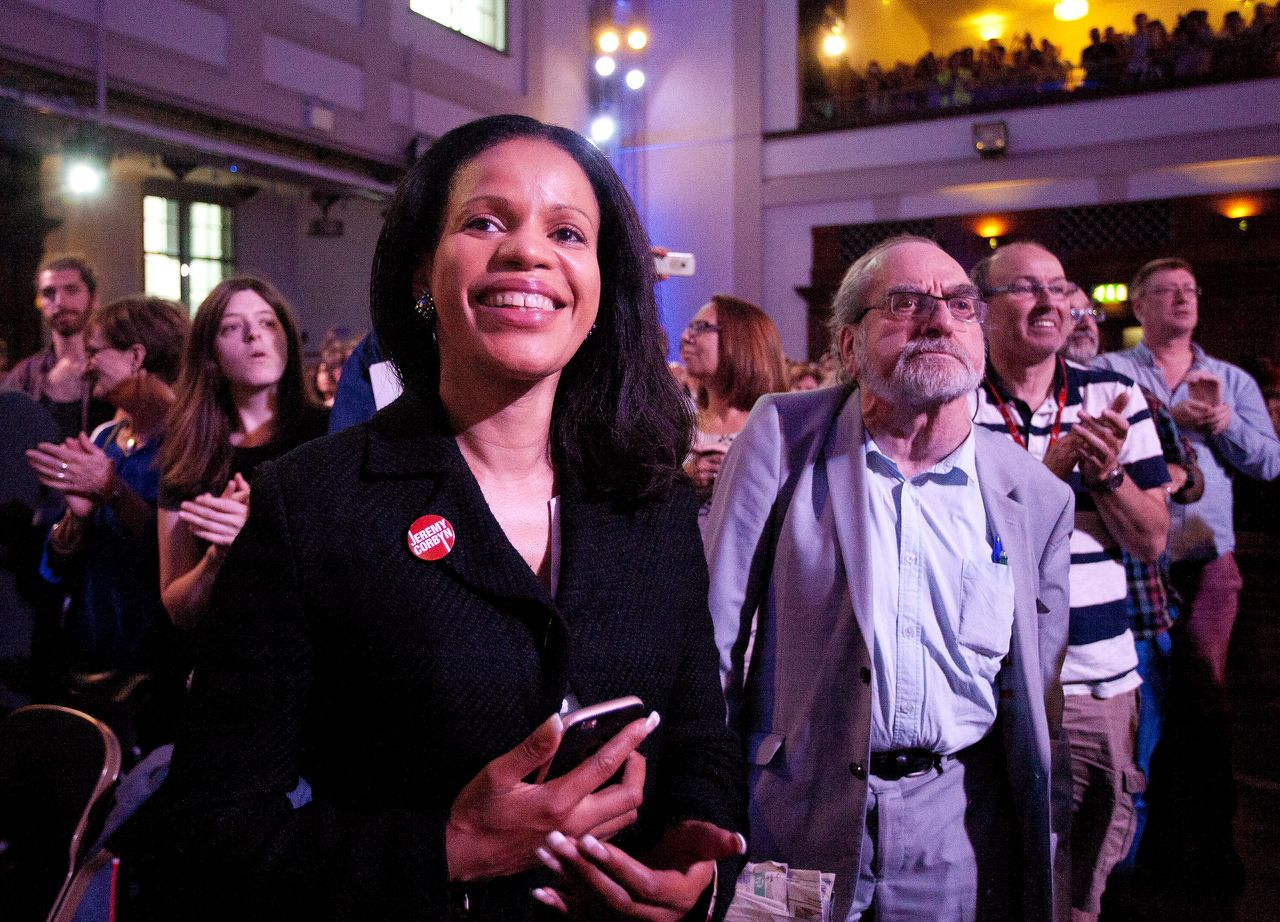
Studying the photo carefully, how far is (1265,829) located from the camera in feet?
11.5

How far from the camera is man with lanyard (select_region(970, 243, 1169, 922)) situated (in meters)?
2.21

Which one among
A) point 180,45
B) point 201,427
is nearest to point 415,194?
point 201,427

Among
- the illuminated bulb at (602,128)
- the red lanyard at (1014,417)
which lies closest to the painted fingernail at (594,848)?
the red lanyard at (1014,417)

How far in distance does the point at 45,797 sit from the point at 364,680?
1.25 meters

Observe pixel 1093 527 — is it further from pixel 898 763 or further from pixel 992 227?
pixel 992 227

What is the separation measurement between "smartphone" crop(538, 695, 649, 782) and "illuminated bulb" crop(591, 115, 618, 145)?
1282 centimetres

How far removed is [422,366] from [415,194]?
229 millimetres

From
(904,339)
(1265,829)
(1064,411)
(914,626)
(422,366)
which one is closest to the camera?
(422,366)

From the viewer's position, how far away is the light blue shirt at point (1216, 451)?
332 centimetres

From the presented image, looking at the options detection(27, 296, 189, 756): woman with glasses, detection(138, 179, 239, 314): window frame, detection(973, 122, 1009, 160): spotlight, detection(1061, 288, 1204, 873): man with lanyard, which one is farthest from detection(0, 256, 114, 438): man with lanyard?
detection(973, 122, 1009, 160): spotlight

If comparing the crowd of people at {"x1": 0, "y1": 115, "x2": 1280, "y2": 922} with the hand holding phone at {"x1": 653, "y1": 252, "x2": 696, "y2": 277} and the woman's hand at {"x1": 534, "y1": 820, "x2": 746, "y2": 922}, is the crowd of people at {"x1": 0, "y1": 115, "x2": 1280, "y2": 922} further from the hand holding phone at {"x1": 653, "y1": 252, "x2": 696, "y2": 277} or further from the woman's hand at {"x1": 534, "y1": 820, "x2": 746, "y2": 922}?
the hand holding phone at {"x1": 653, "y1": 252, "x2": 696, "y2": 277}

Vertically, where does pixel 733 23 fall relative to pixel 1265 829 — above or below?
above

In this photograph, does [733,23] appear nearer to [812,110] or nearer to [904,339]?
[812,110]

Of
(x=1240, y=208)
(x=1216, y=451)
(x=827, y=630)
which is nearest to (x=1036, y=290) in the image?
(x=827, y=630)
